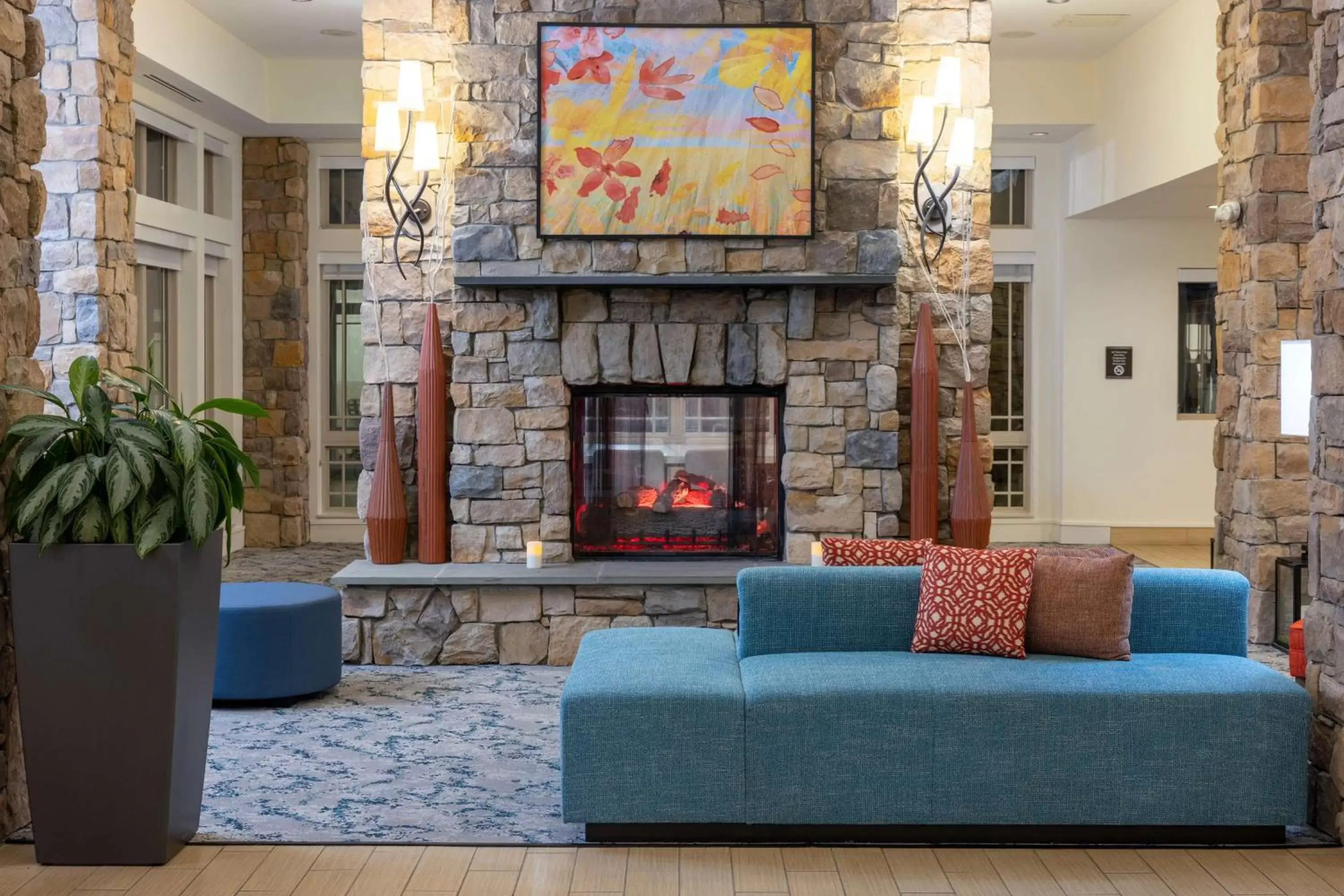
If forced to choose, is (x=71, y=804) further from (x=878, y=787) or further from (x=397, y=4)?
(x=397, y=4)

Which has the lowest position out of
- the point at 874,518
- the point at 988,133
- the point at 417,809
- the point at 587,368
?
the point at 417,809

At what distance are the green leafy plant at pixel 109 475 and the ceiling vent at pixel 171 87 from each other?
4.57 m

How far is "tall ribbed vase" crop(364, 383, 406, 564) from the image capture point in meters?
6.33

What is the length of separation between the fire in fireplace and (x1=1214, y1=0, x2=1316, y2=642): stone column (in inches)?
87.6

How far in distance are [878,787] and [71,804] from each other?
80.9 inches

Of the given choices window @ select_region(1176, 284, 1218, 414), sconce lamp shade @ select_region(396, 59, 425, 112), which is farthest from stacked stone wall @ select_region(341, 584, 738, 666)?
window @ select_region(1176, 284, 1218, 414)

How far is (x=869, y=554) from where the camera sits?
4516 mm

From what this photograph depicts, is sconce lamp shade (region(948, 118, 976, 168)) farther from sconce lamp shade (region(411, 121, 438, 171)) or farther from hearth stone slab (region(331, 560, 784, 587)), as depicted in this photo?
sconce lamp shade (region(411, 121, 438, 171))

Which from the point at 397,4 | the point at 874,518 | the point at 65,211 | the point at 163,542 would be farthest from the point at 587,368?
the point at 163,542

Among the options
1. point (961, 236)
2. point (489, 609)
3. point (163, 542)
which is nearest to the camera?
point (163, 542)

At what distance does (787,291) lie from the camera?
20.9 ft

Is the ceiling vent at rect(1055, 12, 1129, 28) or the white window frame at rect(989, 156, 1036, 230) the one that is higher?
the ceiling vent at rect(1055, 12, 1129, 28)

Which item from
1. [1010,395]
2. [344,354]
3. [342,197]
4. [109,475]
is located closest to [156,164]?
[342,197]

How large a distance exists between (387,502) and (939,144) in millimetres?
3008
